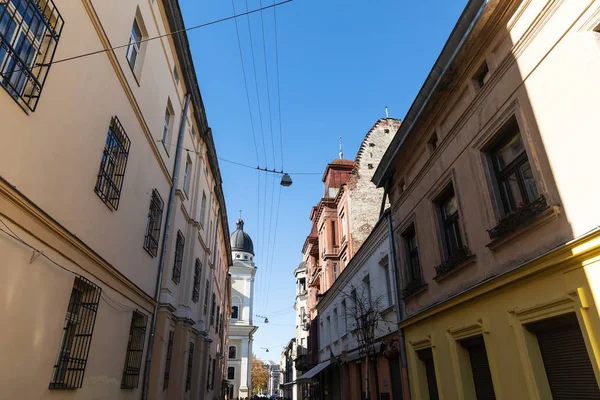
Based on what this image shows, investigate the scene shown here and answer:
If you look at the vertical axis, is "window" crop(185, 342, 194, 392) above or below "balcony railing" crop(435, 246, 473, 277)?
below

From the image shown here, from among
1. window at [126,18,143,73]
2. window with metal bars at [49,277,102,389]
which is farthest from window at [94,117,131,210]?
window at [126,18,143,73]

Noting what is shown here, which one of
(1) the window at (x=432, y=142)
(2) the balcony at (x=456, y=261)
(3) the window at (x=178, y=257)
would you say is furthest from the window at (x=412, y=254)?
(3) the window at (x=178, y=257)

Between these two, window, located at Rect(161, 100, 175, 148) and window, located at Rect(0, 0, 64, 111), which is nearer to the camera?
window, located at Rect(0, 0, 64, 111)

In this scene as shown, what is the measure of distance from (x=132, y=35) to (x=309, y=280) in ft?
91.5

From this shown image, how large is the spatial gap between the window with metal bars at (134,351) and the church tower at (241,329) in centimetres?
5310

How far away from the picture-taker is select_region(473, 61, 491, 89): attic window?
Result: 809 centimetres

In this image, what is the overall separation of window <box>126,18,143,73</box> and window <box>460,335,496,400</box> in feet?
31.5

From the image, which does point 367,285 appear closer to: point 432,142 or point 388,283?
point 388,283

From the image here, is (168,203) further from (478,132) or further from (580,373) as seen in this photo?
(580,373)

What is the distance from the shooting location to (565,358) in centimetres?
584

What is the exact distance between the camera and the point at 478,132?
8031mm

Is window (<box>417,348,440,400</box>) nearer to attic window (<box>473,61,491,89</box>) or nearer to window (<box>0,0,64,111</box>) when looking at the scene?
attic window (<box>473,61,491,89</box>)

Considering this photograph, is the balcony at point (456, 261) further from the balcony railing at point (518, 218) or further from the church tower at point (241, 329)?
the church tower at point (241, 329)

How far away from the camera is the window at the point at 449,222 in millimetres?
9461
